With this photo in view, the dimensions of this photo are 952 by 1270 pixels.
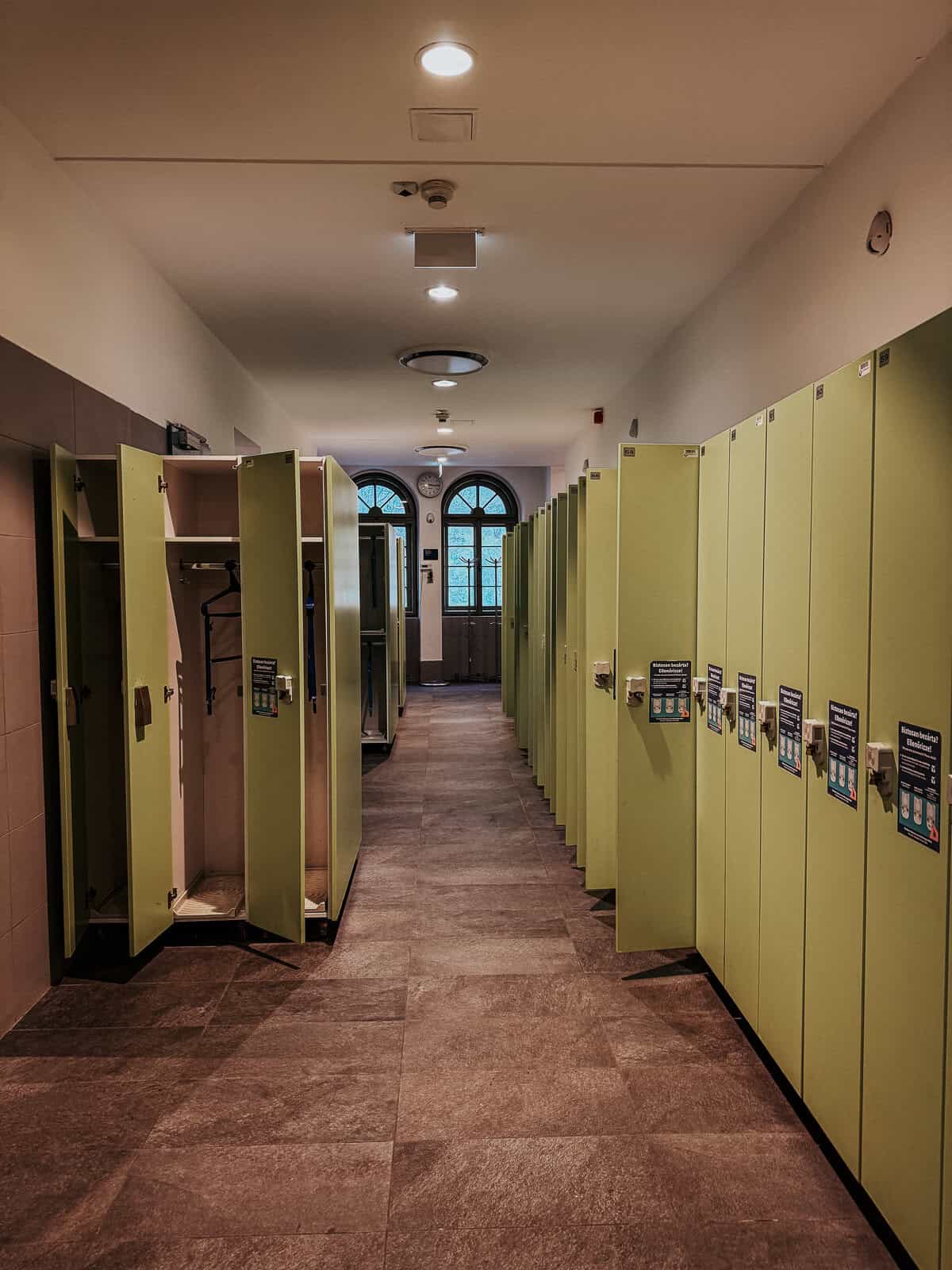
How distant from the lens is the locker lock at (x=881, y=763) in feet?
6.42

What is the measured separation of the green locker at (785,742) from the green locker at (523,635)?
188 inches

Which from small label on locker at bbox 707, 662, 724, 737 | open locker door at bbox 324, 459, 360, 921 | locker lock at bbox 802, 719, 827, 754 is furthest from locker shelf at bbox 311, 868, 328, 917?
locker lock at bbox 802, 719, 827, 754

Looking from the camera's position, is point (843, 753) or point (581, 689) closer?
point (843, 753)

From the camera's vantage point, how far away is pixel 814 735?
233 centimetres

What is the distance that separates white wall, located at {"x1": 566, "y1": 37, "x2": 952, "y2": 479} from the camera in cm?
252

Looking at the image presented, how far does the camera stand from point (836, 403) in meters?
2.19

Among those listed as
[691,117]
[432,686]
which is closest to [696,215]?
[691,117]

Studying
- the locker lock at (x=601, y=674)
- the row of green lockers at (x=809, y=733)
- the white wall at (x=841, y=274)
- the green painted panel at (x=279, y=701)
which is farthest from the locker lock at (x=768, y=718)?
the green painted panel at (x=279, y=701)

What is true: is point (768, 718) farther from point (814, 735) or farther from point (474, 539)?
point (474, 539)

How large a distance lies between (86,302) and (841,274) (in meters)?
2.90

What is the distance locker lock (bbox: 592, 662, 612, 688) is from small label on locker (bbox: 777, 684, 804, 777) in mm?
1540

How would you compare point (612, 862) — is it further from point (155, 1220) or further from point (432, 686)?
point (432, 686)

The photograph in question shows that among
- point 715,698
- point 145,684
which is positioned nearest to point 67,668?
point 145,684

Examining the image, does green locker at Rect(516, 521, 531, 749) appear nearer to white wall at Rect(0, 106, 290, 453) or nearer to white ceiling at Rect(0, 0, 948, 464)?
white ceiling at Rect(0, 0, 948, 464)
